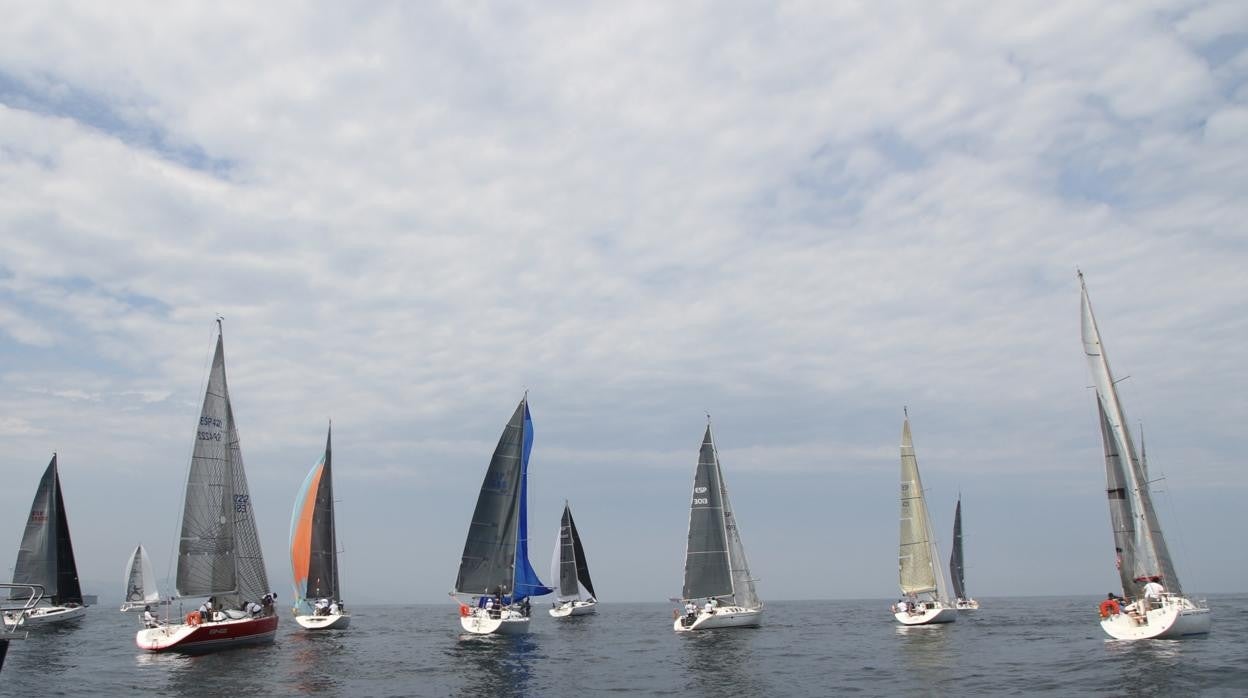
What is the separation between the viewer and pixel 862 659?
133ft

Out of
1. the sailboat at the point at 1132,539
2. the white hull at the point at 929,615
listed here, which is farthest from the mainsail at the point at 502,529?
the sailboat at the point at 1132,539

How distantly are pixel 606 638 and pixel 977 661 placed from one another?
87.8 feet

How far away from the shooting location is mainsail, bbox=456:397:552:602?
5091cm

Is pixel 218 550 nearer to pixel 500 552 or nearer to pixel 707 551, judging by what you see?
pixel 500 552

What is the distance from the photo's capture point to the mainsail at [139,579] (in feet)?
272

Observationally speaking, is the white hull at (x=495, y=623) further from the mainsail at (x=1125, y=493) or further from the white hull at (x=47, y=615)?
the white hull at (x=47, y=615)

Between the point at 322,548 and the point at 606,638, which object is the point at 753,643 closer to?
the point at 606,638

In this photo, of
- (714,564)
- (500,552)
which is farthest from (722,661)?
(500,552)

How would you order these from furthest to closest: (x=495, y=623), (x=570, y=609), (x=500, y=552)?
1. (x=570, y=609)
2. (x=500, y=552)
3. (x=495, y=623)

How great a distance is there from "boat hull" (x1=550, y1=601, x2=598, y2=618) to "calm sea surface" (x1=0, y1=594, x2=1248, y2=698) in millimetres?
25127

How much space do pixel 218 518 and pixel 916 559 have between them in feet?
137

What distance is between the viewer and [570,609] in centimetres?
7938

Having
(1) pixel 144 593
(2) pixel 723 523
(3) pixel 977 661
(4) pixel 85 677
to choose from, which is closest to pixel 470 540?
(2) pixel 723 523

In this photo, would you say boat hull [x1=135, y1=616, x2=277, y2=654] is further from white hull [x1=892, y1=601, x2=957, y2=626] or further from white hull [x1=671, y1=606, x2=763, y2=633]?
white hull [x1=892, y1=601, x2=957, y2=626]
